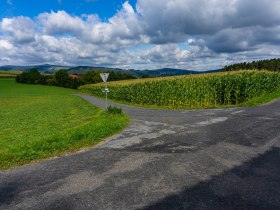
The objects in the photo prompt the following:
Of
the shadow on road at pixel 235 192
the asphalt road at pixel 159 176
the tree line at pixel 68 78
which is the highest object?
the shadow on road at pixel 235 192

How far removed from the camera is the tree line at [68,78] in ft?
321

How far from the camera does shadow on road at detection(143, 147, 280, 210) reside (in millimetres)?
4492

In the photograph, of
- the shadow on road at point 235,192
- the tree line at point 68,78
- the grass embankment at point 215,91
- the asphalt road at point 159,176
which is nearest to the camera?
the shadow on road at point 235,192

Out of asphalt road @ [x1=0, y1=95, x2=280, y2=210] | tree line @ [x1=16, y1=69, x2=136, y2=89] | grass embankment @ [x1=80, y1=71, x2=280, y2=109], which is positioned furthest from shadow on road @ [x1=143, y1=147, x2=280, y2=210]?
tree line @ [x1=16, y1=69, x2=136, y2=89]

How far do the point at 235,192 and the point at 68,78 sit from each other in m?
101

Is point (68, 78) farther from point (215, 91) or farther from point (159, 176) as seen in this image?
point (159, 176)

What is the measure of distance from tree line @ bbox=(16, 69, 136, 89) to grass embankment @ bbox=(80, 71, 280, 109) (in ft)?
223

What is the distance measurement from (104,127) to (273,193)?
8.51 metres

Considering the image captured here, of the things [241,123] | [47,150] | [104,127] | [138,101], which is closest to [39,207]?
[47,150]

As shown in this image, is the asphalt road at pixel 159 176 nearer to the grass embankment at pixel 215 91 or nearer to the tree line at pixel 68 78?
the grass embankment at pixel 215 91

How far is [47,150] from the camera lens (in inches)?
343

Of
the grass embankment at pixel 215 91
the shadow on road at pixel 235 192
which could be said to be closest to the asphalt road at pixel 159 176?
the shadow on road at pixel 235 192

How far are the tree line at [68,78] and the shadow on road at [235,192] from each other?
91.5 metres

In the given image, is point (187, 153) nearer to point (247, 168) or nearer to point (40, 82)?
point (247, 168)
